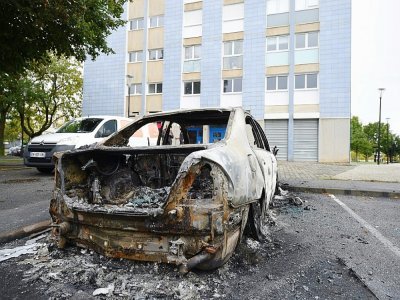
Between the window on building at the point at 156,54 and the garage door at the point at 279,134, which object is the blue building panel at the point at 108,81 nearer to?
the window on building at the point at 156,54

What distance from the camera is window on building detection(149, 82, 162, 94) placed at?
87.2 ft

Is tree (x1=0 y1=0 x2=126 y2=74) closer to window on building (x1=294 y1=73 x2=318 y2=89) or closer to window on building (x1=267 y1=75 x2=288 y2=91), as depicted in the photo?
window on building (x1=267 y1=75 x2=288 y2=91)

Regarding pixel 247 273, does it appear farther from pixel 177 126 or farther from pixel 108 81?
pixel 108 81

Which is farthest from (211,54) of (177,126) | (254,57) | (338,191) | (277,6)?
(177,126)

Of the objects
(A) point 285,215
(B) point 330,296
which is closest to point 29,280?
(B) point 330,296

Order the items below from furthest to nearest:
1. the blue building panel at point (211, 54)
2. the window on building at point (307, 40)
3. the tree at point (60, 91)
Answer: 1. the tree at point (60, 91)
2. the blue building panel at point (211, 54)
3. the window on building at point (307, 40)

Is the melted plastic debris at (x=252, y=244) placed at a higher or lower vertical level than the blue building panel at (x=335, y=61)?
lower

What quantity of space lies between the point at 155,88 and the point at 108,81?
4695 mm

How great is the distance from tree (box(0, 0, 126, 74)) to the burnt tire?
6.47 m

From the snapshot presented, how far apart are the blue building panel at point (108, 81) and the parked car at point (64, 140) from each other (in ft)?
56.5

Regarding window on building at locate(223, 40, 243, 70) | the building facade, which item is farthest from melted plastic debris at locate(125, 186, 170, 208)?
window on building at locate(223, 40, 243, 70)

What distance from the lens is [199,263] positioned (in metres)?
2.39

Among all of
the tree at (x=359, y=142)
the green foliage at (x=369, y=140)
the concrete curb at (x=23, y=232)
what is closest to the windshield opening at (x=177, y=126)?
the concrete curb at (x=23, y=232)

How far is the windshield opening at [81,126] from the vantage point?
1051cm
